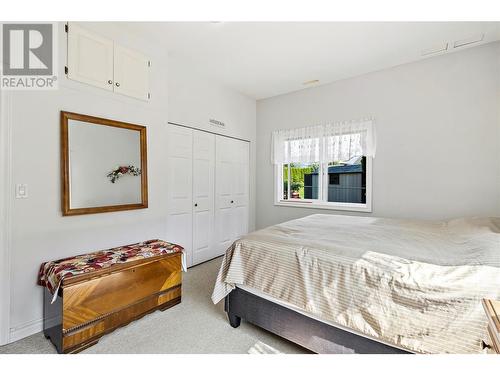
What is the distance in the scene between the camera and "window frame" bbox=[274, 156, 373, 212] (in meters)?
3.36

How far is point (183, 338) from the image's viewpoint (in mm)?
1832

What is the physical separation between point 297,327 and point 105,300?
1435mm

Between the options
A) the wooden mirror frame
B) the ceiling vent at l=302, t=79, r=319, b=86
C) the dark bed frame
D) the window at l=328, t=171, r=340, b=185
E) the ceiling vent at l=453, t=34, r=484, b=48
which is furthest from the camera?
the window at l=328, t=171, r=340, b=185

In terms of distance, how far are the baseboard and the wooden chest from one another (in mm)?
96

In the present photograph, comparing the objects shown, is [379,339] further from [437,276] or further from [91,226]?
[91,226]

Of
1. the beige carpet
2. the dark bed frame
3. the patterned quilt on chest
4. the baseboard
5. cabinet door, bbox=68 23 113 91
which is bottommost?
the beige carpet

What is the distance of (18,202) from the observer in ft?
5.92

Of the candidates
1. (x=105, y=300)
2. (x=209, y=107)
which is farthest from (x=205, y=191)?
(x=105, y=300)

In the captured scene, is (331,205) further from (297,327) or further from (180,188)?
(297,327)

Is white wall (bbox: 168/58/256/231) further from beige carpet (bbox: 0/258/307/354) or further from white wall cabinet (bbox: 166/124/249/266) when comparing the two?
beige carpet (bbox: 0/258/307/354)

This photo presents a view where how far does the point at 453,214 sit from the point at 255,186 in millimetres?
2913

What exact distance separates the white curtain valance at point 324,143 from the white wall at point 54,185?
7.08 ft

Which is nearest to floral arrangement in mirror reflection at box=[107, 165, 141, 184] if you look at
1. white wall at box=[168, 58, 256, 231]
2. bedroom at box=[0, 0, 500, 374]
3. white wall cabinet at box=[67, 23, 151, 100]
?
bedroom at box=[0, 0, 500, 374]

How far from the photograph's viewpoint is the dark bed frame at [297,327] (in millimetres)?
1386
